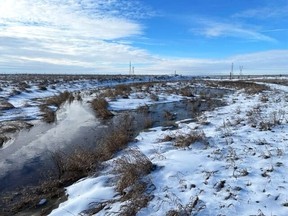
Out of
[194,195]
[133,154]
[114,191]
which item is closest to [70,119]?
[133,154]

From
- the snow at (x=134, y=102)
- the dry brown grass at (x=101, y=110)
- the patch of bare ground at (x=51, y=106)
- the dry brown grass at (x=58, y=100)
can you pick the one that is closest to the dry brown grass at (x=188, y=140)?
the dry brown grass at (x=101, y=110)

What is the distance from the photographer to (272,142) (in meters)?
7.98

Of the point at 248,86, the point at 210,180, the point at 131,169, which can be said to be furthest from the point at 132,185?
the point at 248,86

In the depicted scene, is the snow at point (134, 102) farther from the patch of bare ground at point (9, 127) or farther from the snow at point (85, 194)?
the snow at point (85, 194)

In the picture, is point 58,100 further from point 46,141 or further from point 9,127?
point 46,141

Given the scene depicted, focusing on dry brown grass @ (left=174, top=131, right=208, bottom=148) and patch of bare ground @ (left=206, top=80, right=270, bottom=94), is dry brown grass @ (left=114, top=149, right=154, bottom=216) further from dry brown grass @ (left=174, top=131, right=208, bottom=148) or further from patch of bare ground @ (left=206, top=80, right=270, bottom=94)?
patch of bare ground @ (left=206, top=80, right=270, bottom=94)

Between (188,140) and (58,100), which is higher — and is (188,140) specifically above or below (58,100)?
above

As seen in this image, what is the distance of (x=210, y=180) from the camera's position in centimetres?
600

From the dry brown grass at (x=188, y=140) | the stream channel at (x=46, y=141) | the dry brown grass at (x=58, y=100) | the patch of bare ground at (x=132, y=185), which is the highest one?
the dry brown grass at (x=188, y=140)

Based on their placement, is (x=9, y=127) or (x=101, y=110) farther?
(x=101, y=110)

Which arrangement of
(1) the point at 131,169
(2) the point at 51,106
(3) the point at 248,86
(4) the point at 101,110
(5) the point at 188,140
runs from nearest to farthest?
(1) the point at 131,169 < (5) the point at 188,140 < (4) the point at 101,110 < (2) the point at 51,106 < (3) the point at 248,86

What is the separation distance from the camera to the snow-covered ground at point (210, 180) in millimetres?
5117

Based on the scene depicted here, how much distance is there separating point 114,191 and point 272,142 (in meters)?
4.34

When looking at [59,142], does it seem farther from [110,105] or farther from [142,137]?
[110,105]
